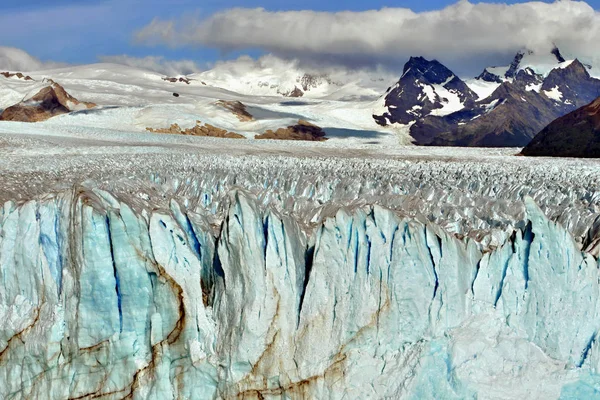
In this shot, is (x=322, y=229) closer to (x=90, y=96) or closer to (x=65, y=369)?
Result: (x=65, y=369)

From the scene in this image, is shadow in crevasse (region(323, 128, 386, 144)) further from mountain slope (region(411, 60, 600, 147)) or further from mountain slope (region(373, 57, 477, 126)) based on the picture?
mountain slope (region(373, 57, 477, 126))

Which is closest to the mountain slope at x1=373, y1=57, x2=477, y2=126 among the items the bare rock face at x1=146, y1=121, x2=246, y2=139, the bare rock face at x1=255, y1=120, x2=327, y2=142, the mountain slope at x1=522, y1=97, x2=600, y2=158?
the bare rock face at x1=255, y1=120, x2=327, y2=142

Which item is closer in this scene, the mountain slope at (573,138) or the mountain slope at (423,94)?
the mountain slope at (573,138)

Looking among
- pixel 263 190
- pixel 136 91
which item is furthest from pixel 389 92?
pixel 263 190

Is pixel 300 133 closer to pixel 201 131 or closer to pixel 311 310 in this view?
pixel 201 131

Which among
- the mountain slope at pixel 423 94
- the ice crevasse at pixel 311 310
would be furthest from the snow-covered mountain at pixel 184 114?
the ice crevasse at pixel 311 310

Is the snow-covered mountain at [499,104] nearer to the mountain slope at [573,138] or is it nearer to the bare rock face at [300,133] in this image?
the bare rock face at [300,133]

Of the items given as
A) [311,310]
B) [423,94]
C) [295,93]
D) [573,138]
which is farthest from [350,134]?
[295,93]
